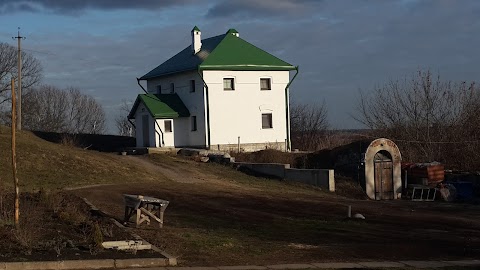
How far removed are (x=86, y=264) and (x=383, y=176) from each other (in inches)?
1050

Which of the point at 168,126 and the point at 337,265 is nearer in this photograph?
the point at 337,265

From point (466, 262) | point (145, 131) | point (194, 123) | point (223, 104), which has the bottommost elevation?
point (466, 262)

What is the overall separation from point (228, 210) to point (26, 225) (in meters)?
9.22

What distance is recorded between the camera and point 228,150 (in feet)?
142

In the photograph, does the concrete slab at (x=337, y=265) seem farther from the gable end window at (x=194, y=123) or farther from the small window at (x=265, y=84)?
the small window at (x=265, y=84)

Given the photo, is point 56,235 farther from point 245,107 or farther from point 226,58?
point 226,58

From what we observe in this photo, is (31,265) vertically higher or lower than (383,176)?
higher

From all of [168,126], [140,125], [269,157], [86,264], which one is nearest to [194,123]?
[168,126]

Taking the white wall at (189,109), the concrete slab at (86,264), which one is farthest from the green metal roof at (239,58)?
the concrete slab at (86,264)

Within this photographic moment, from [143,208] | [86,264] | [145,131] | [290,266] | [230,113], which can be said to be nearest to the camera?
[86,264]

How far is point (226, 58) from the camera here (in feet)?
144

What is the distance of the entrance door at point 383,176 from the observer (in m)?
35.3

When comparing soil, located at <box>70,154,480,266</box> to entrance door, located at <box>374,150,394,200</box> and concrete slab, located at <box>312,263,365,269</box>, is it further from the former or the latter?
entrance door, located at <box>374,150,394,200</box>

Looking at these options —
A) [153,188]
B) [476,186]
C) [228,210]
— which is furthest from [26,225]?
[476,186]
